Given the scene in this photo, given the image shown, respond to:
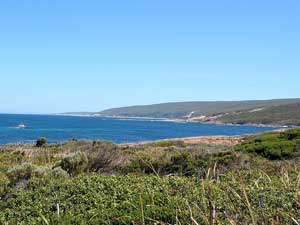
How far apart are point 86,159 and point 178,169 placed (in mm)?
2517

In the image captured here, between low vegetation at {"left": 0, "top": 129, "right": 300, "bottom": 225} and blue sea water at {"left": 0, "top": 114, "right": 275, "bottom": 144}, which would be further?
blue sea water at {"left": 0, "top": 114, "right": 275, "bottom": 144}

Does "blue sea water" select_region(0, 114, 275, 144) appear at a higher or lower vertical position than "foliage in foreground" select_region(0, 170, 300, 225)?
lower

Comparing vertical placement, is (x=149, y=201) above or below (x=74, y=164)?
above

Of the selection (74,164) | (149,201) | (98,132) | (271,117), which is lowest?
(271,117)

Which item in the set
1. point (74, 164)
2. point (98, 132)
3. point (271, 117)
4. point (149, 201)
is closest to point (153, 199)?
point (149, 201)

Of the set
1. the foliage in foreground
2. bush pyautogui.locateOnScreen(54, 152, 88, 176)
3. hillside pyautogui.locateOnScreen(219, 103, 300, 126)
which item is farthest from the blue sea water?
hillside pyautogui.locateOnScreen(219, 103, 300, 126)

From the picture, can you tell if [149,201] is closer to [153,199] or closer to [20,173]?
[153,199]

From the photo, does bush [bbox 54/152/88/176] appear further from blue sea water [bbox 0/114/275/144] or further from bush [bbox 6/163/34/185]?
Answer: blue sea water [bbox 0/114/275/144]

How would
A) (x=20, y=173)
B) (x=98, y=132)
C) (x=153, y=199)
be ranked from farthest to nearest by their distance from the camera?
(x=98, y=132)
(x=20, y=173)
(x=153, y=199)

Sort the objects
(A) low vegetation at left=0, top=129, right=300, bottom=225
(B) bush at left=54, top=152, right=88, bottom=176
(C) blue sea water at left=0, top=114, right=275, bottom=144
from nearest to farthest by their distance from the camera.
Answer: (A) low vegetation at left=0, top=129, right=300, bottom=225, (B) bush at left=54, top=152, right=88, bottom=176, (C) blue sea water at left=0, top=114, right=275, bottom=144

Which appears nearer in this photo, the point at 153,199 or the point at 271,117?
the point at 153,199

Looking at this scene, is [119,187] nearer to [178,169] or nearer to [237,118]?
[178,169]

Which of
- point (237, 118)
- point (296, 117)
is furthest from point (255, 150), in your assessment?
point (237, 118)

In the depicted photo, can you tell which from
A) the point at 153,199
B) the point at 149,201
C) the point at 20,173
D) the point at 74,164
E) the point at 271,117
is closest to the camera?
the point at 153,199
